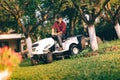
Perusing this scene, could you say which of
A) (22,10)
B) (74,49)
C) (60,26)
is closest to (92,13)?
(74,49)

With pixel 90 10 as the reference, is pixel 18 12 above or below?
above

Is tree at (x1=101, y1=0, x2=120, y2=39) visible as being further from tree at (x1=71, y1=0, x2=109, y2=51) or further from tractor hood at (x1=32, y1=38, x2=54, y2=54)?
tractor hood at (x1=32, y1=38, x2=54, y2=54)

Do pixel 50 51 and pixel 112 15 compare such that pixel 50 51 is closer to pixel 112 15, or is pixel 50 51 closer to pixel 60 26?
pixel 60 26

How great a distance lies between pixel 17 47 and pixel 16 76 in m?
34.2

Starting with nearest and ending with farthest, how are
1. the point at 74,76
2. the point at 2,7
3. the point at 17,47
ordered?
the point at 74,76 → the point at 2,7 → the point at 17,47

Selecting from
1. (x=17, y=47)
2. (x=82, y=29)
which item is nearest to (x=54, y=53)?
(x=82, y=29)

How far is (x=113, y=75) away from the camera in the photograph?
771 centimetres

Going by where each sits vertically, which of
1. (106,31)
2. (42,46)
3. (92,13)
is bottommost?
(42,46)

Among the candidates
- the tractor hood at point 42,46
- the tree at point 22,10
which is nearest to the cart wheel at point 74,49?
the tractor hood at point 42,46

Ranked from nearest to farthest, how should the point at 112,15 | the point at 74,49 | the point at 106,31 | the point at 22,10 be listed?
the point at 74,49
the point at 112,15
the point at 22,10
the point at 106,31

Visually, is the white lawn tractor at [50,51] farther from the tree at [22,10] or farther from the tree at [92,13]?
the tree at [22,10]

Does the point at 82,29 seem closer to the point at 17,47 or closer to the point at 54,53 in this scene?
the point at 17,47

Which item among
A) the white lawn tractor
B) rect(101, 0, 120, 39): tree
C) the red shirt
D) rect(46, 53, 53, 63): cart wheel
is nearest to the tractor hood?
the white lawn tractor

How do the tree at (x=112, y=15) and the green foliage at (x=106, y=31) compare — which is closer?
the tree at (x=112, y=15)
